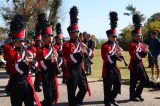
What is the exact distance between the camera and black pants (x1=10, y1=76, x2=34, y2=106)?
8.67 m

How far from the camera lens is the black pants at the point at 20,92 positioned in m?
8.67

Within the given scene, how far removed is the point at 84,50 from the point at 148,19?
42.7m

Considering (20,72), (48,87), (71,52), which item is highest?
(71,52)

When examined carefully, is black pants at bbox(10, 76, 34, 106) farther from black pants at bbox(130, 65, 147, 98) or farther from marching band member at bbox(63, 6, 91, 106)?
black pants at bbox(130, 65, 147, 98)

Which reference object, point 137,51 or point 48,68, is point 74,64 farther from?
point 137,51

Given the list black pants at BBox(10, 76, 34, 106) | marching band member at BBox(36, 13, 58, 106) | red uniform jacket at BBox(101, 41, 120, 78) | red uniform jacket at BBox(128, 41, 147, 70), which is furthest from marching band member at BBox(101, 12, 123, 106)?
black pants at BBox(10, 76, 34, 106)

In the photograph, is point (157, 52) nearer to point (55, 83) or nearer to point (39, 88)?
point (39, 88)

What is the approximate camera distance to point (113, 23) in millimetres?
11617

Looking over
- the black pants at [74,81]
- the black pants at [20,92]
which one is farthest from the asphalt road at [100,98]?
the black pants at [20,92]

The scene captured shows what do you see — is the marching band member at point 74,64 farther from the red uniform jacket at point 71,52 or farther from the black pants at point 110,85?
the black pants at point 110,85

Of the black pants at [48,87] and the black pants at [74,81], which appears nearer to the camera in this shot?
the black pants at [48,87]

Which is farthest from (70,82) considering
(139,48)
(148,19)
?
(148,19)

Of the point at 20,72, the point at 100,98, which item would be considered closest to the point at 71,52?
the point at 20,72

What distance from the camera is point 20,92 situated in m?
8.69
